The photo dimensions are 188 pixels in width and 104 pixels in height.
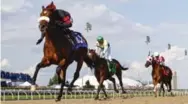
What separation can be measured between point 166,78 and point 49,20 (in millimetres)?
16113

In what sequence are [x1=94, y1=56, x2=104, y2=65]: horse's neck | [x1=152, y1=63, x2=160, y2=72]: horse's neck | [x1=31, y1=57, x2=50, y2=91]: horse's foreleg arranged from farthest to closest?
1. [x1=152, y1=63, x2=160, y2=72]: horse's neck
2. [x1=94, y1=56, x2=104, y2=65]: horse's neck
3. [x1=31, y1=57, x2=50, y2=91]: horse's foreleg

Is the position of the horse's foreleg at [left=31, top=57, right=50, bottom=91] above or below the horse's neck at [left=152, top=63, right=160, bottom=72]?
below

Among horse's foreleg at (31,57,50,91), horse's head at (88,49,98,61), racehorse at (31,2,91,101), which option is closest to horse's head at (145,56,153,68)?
horse's head at (88,49,98,61)

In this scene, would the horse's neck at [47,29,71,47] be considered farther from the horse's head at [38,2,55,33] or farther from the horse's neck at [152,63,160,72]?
the horse's neck at [152,63,160,72]

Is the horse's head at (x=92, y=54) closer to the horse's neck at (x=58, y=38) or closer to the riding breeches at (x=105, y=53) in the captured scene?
the riding breeches at (x=105, y=53)

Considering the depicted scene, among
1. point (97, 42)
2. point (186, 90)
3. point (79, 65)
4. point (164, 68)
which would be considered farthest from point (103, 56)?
point (186, 90)

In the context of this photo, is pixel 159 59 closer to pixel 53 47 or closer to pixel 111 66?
pixel 111 66

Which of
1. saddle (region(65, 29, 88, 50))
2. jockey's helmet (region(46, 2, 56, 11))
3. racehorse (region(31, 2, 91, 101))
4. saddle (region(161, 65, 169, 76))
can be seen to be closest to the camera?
racehorse (region(31, 2, 91, 101))

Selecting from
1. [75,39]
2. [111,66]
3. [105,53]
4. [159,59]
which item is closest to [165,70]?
[159,59]

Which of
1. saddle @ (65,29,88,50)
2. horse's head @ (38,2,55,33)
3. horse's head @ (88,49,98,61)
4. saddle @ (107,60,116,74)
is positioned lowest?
saddle @ (107,60,116,74)

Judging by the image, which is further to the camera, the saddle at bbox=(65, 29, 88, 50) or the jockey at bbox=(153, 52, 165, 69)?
the jockey at bbox=(153, 52, 165, 69)

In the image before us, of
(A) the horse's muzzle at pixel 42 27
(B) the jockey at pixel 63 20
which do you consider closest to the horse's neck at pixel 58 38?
(B) the jockey at pixel 63 20

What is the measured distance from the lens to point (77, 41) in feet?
49.2

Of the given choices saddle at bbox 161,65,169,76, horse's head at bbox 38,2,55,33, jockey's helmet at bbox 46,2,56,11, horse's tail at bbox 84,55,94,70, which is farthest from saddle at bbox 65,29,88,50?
saddle at bbox 161,65,169,76
